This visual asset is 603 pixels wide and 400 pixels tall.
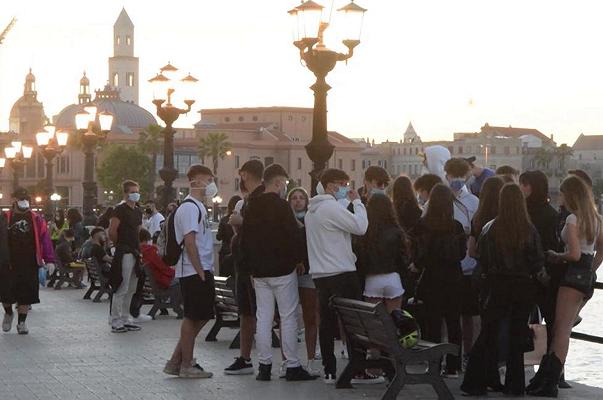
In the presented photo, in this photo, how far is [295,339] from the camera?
11633mm

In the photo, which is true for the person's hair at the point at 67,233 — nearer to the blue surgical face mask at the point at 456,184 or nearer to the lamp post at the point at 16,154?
the blue surgical face mask at the point at 456,184

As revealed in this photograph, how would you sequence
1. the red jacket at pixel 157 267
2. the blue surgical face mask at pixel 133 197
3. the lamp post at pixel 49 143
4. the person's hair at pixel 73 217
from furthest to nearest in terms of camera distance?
1. the lamp post at pixel 49 143
2. the person's hair at pixel 73 217
3. the red jacket at pixel 157 267
4. the blue surgical face mask at pixel 133 197

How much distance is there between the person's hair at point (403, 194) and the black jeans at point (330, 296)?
108cm

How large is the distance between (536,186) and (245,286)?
2.81m

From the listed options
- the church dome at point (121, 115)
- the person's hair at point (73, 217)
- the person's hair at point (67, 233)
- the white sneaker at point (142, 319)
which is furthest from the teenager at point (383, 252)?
the church dome at point (121, 115)

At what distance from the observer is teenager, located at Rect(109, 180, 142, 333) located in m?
16.5

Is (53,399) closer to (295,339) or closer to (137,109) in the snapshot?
(295,339)

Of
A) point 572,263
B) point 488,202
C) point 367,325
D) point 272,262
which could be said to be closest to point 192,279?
point 272,262

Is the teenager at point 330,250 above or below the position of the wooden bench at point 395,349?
above

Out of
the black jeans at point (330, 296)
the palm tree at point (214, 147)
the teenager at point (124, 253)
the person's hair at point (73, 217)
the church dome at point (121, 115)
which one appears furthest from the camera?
the church dome at point (121, 115)

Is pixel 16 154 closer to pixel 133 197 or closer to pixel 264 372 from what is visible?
pixel 133 197

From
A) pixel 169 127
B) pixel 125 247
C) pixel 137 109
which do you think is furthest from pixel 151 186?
pixel 125 247

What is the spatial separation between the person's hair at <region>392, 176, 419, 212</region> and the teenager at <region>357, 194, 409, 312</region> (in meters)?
0.80

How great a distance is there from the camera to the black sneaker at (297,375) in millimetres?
11594
